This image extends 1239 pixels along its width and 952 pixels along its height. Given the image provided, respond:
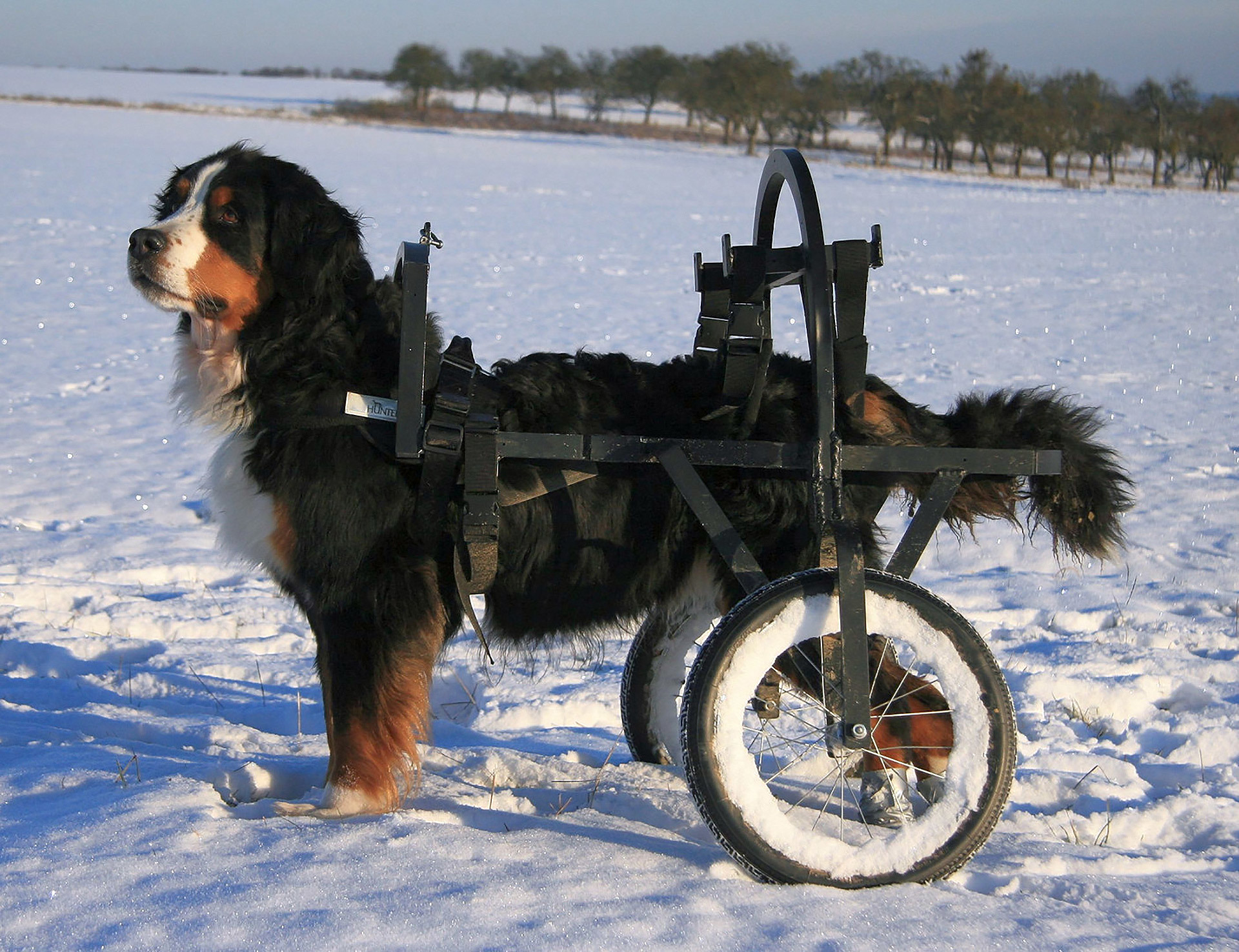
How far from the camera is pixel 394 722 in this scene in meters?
2.78

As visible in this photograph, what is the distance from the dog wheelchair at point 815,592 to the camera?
7.80 feet

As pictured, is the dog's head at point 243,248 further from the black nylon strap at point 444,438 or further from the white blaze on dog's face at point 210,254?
the black nylon strap at point 444,438

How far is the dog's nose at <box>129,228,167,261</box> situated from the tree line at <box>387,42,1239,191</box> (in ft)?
168

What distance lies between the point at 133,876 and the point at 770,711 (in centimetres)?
177

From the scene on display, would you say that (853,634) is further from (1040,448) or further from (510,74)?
(510,74)

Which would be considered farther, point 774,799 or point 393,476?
point 393,476

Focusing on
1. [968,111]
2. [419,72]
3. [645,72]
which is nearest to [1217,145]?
[968,111]

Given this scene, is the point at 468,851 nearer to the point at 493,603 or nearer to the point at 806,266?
the point at 493,603

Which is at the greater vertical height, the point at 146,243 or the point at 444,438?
the point at 146,243

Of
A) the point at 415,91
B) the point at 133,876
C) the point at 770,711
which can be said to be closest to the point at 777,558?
the point at 770,711

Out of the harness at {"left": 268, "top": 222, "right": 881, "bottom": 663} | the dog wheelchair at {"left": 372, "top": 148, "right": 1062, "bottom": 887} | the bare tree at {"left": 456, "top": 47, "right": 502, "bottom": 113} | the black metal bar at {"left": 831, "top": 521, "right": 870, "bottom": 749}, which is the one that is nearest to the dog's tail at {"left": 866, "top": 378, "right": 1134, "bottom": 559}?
the dog wheelchair at {"left": 372, "top": 148, "right": 1062, "bottom": 887}

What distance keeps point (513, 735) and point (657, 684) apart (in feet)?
2.03

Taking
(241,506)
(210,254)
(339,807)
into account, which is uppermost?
(210,254)

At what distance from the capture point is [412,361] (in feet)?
8.43
